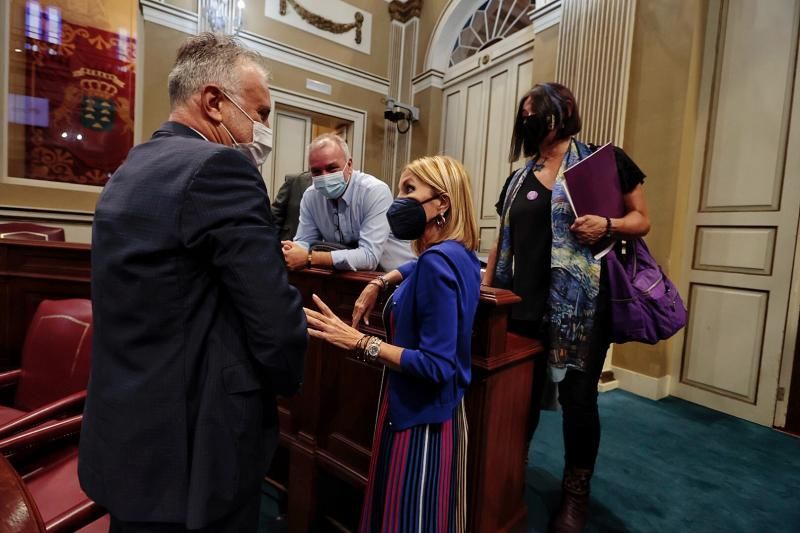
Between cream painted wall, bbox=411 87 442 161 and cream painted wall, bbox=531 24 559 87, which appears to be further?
cream painted wall, bbox=411 87 442 161

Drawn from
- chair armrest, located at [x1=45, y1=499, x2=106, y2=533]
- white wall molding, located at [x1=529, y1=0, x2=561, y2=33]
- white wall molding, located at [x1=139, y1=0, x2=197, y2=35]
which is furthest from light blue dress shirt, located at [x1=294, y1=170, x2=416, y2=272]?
white wall molding, located at [x1=139, y1=0, x2=197, y2=35]

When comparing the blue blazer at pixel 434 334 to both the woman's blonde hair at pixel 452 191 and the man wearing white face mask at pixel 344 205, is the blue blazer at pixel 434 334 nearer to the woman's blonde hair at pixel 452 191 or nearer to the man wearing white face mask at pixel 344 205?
the woman's blonde hair at pixel 452 191

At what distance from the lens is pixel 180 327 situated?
2.38 ft

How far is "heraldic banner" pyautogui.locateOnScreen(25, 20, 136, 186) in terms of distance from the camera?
426cm

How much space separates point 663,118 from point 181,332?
3461 millimetres

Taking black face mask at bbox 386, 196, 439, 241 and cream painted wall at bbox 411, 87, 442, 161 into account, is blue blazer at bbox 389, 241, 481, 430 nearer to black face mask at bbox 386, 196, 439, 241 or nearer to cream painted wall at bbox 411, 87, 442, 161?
black face mask at bbox 386, 196, 439, 241

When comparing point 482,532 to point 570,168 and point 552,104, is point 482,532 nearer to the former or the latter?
point 570,168

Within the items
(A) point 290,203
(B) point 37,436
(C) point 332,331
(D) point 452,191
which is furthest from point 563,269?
(A) point 290,203

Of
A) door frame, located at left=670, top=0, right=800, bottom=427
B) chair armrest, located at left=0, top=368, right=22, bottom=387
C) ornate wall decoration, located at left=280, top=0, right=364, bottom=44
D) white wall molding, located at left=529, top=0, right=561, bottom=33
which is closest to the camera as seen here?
chair armrest, located at left=0, top=368, right=22, bottom=387

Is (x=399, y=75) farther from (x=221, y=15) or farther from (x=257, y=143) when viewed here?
(x=257, y=143)

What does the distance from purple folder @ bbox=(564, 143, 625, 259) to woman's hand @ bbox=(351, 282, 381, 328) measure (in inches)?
28.8

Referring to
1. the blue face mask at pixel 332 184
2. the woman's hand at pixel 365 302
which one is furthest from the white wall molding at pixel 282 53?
the woman's hand at pixel 365 302

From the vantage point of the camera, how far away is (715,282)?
297 cm

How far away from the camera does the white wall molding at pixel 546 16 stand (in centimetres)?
382
